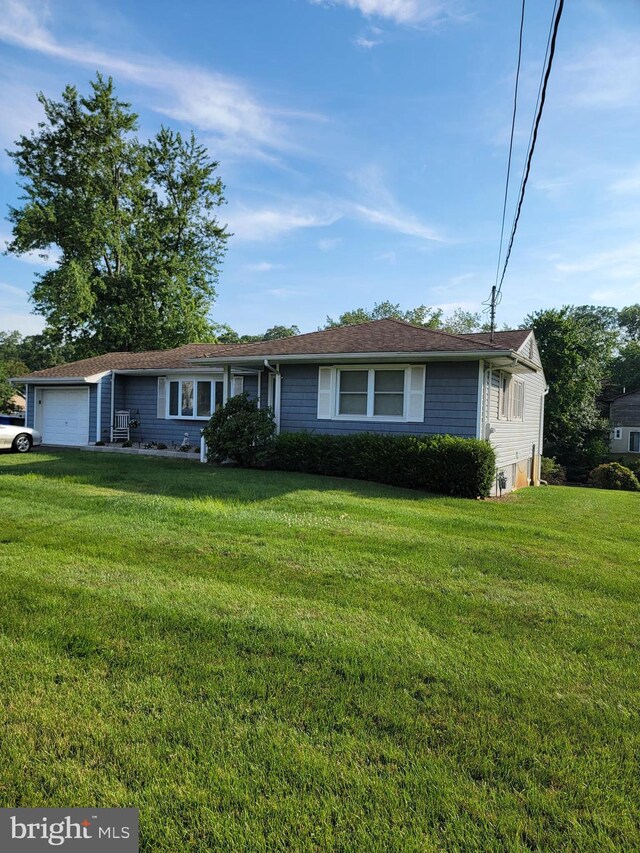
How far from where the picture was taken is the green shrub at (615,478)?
20.9 m

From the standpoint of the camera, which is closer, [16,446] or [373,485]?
[373,485]

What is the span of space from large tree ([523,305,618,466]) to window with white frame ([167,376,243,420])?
2031 cm

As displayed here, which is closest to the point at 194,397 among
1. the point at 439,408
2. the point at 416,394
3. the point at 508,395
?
the point at 416,394

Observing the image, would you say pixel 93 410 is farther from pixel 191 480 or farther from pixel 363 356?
pixel 363 356

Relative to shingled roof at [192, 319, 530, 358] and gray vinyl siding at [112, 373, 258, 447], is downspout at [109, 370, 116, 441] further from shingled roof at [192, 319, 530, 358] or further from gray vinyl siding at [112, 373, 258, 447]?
shingled roof at [192, 319, 530, 358]

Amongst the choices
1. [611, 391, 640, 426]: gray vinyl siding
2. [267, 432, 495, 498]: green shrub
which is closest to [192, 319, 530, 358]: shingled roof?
[267, 432, 495, 498]: green shrub

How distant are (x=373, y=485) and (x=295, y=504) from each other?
3.40 m

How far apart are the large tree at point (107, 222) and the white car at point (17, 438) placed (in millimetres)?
11825

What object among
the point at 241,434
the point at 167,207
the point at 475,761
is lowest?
the point at 475,761

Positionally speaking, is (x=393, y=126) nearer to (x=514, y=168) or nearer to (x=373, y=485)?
(x=514, y=168)

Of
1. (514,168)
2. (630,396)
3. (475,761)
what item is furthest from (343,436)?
(630,396)

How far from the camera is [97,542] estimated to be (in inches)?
226

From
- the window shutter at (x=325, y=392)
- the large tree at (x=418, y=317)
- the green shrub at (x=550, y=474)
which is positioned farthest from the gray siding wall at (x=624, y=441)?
the window shutter at (x=325, y=392)

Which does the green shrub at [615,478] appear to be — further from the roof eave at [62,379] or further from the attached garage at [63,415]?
the attached garage at [63,415]
